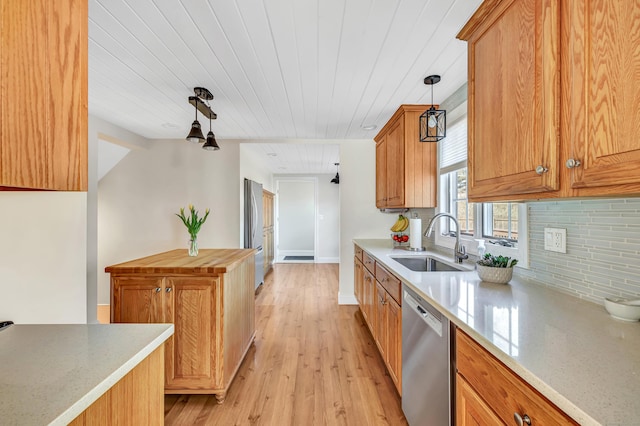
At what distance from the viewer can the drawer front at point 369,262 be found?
102 inches

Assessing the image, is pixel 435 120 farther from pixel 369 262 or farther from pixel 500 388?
pixel 500 388

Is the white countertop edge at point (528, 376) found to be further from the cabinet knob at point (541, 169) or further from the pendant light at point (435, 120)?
the pendant light at point (435, 120)

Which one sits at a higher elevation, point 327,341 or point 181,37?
point 181,37

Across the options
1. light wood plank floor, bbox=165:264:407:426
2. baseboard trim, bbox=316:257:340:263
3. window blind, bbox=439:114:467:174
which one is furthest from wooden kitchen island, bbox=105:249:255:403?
baseboard trim, bbox=316:257:340:263

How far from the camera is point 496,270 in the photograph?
1.50 metres

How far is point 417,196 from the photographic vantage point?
2.73 metres

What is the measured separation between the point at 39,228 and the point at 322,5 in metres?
1.95

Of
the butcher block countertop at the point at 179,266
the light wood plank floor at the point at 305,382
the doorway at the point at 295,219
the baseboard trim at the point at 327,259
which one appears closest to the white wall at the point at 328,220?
the baseboard trim at the point at 327,259

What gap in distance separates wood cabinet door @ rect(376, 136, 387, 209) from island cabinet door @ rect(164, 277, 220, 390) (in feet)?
7.47

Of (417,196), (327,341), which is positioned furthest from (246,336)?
(417,196)

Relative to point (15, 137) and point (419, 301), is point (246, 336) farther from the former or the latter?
point (15, 137)

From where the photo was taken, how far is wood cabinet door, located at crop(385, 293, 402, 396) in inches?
71.1

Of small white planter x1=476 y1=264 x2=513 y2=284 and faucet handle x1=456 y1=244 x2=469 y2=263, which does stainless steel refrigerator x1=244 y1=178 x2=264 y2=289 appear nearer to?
faucet handle x1=456 y1=244 x2=469 y2=263

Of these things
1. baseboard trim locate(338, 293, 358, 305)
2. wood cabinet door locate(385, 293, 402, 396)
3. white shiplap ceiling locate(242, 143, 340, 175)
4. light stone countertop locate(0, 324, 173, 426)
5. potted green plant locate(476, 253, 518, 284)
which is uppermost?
white shiplap ceiling locate(242, 143, 340, 175)
